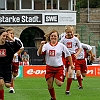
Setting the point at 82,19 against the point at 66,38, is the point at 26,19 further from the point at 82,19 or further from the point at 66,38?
the point at 66,38

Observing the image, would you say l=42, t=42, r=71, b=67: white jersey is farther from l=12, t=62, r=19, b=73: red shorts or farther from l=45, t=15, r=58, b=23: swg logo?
l=45, t=15, r=58, b=23: swg logo

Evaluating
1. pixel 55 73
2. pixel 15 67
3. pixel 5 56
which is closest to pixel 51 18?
pixel 15 67

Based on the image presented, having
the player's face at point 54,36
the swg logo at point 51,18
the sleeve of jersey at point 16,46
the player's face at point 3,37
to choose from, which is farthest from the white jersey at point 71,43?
the swg logo at point 51,18

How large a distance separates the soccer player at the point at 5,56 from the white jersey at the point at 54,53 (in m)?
1.40

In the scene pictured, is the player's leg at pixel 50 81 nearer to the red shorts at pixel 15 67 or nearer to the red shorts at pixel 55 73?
the red shorts at pixel 55 73

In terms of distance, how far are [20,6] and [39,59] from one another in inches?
318

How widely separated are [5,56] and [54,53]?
6.35ft

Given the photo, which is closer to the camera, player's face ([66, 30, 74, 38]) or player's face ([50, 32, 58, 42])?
player's face ([50, 32, 58, 42])

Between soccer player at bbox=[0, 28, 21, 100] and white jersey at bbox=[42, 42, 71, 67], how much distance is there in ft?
4.59

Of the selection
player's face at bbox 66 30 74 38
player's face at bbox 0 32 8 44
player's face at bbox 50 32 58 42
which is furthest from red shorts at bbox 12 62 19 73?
player's face at bbox 0 32 8 44

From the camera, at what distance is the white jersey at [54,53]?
14.2m

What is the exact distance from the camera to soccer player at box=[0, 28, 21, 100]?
1265 cm

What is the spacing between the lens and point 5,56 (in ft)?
42.0

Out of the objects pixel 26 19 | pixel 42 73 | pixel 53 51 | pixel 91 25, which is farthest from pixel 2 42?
pixel 91 25
